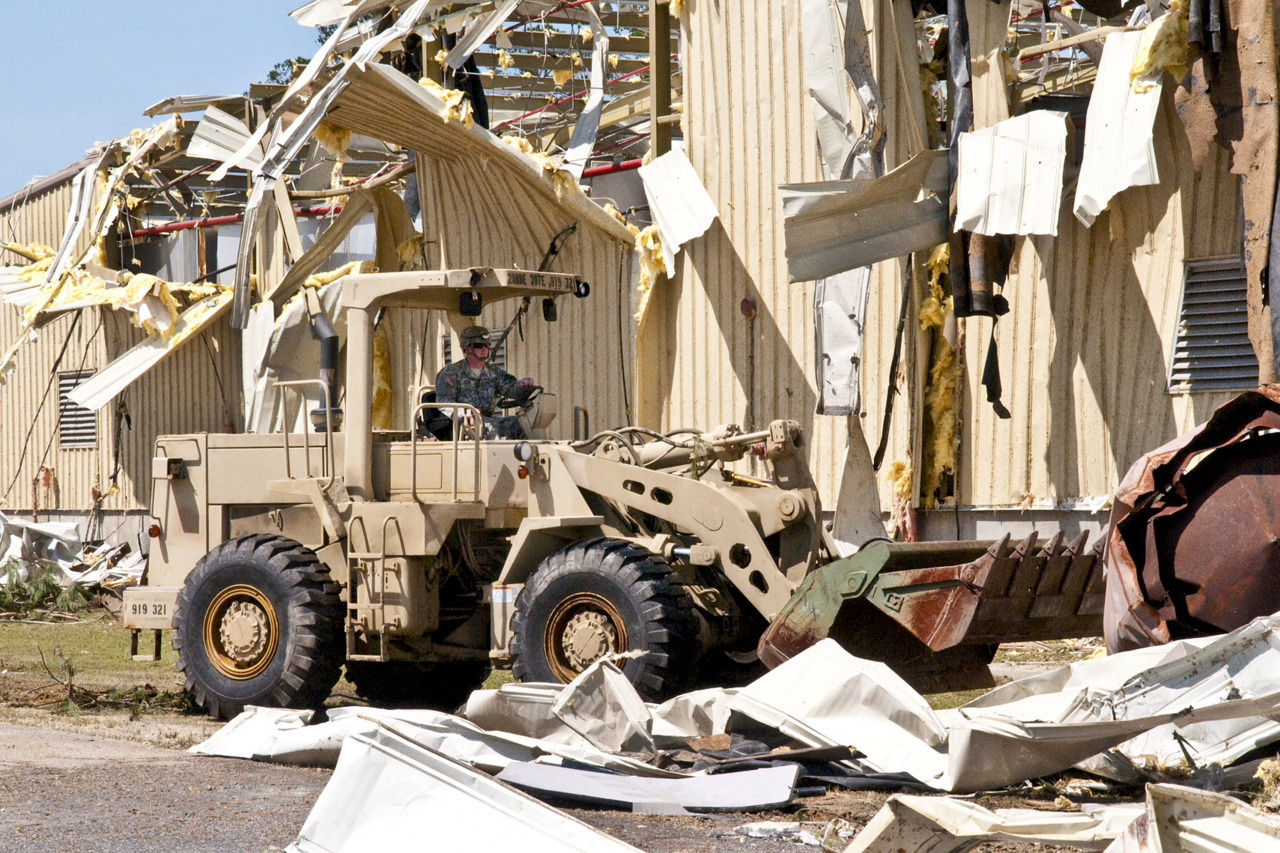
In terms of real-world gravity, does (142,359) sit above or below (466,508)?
above

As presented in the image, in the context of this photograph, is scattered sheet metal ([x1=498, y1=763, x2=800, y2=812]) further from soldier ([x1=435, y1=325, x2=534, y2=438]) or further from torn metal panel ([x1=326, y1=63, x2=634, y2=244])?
torn metal panel ([x1=326, y1=63, x2=634, y2=244])

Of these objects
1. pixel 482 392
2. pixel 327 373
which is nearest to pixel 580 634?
pixel 482 392

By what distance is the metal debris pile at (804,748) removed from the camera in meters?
5.08

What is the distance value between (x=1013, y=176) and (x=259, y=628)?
6.26 m

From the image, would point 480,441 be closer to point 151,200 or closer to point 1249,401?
point 1249,401

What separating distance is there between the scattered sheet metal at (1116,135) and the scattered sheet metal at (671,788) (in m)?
5.86

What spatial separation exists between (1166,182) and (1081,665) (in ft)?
19.1

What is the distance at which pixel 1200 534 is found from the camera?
7621mm

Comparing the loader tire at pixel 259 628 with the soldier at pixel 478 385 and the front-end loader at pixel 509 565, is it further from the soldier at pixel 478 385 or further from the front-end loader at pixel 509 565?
the soldier at pixel 478 385

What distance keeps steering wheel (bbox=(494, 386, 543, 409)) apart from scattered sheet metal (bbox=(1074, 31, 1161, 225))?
417cm

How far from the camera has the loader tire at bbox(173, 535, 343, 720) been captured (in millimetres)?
9422

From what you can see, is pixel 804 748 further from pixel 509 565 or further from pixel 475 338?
pixel 475 338

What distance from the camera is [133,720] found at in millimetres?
9664

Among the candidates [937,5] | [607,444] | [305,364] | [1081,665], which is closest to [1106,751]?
[1081,665]
